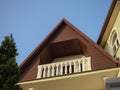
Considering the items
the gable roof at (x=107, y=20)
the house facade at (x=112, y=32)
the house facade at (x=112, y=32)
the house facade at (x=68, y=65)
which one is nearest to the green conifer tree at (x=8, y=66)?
the house facade at (x=68, y=65)

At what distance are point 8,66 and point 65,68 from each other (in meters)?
3.40

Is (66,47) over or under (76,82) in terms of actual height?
over

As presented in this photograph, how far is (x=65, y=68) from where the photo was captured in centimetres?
931

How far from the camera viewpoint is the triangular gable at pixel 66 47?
30.6 ft

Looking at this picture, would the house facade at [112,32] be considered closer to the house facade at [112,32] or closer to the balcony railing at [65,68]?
the house facade at [112,32]

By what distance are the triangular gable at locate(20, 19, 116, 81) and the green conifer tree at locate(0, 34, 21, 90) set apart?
2.63 m

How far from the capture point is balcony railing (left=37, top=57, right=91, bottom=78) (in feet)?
30.3

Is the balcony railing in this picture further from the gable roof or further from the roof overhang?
the gable roof

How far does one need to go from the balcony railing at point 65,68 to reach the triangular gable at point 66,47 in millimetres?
310

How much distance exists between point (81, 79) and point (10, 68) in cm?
341

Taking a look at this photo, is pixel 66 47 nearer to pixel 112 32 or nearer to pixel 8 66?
pixel 112 32

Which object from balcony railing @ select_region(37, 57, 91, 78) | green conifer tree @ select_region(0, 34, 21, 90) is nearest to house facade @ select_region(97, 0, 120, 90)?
balcony railing @ select_region(37, 57, 91, 78)

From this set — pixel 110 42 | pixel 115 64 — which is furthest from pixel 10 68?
pixel 110 42

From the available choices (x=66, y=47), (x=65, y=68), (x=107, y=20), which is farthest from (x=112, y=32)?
(x=65, y=68)
